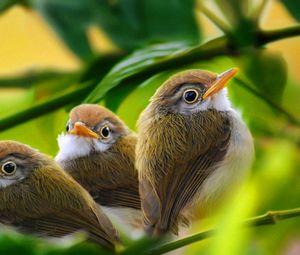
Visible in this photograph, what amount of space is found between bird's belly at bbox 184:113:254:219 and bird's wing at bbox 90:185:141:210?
0.03 metres

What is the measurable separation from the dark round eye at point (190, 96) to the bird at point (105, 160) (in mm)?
44

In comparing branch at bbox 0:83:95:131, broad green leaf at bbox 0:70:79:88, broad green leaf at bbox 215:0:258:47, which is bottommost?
branch at bbox 0:83:95:131

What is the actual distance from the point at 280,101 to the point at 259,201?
9 centimetres

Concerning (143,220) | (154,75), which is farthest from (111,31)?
(143,220)

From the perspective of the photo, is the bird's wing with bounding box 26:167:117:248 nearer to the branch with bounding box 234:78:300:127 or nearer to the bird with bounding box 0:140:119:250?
the bird with bounding box 0:140:119:250

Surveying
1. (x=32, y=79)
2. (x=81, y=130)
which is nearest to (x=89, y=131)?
(x=81, y=130)

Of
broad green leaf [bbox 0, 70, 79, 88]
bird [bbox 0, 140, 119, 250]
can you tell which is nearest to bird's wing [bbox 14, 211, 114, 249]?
bird [bbox 0, 140, 119, 250]

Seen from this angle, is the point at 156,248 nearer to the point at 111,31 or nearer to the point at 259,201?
the point at 259,201

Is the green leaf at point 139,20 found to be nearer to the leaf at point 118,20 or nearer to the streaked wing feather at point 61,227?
the leaf at point 118,20

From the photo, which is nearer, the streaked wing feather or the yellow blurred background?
the streaked wing feather

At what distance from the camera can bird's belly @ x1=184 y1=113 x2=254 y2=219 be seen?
0.40 metres

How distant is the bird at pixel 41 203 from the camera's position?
385mm

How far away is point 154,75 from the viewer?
0.46 meters

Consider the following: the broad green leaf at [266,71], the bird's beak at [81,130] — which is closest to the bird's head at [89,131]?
the bird's beak at [81,130]
